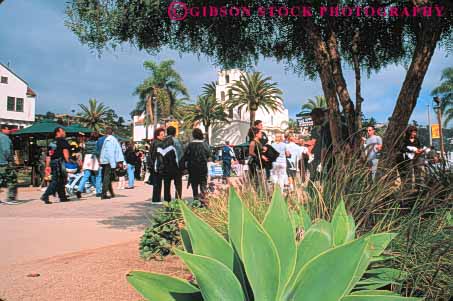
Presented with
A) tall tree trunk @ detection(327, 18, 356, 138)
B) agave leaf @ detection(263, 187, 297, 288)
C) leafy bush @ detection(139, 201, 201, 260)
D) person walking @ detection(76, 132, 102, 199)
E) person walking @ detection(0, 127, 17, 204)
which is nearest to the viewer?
agave leaf @ detection(263, 187, 297, 288)

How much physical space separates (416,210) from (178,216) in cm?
243

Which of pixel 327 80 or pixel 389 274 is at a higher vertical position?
pixel 327 80

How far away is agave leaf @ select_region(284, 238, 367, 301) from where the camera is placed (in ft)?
4.69

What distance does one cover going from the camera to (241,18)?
5.55m

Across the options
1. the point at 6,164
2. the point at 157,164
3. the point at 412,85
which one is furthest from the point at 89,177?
the point at 412,85

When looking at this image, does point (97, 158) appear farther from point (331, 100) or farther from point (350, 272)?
point (350, 272)

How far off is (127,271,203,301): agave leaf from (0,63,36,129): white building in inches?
2068

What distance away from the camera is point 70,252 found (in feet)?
14.9

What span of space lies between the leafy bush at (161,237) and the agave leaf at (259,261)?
2.34 meters

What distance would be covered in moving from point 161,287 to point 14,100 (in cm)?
5592

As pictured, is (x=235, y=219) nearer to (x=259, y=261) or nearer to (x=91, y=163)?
(x=259, y=261)

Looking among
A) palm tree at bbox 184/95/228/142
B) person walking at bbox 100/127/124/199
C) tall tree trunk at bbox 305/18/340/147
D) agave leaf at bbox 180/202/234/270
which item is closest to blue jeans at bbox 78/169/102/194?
person walking at bbox 100/127/124/199

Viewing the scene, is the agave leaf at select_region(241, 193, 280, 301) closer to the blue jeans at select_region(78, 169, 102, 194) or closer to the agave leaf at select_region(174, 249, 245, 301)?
the agave leaf at select_region(174, 249, 245, 301)

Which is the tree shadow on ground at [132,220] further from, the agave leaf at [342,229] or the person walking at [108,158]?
the agave leaf at [342,229]
